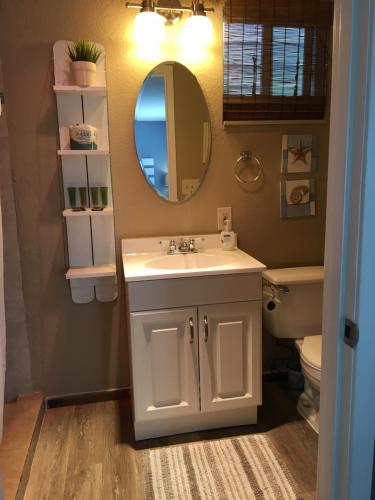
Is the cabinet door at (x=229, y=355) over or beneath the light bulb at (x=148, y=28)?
beneath

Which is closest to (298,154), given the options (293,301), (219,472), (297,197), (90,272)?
(297,197)

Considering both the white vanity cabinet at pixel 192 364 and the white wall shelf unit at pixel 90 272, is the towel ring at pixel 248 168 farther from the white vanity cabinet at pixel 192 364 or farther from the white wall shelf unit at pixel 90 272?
the white wall shelf unit at pixel 90 272

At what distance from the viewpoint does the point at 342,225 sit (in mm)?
890

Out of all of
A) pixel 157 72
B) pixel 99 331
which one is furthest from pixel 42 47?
pixel 99 331

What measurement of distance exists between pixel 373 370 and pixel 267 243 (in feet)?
5.13

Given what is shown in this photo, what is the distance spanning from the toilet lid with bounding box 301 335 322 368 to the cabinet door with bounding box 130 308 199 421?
0.54 m

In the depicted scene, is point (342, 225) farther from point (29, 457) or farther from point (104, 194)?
point (29, 457)

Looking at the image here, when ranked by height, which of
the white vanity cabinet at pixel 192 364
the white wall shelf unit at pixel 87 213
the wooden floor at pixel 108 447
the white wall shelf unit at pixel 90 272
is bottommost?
the wooden floor at pixel 108 447

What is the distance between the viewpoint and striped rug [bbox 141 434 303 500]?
1.67 meters

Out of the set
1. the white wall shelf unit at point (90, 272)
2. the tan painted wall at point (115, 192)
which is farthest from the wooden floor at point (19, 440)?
the white wall shelf unit at point (90, 272)

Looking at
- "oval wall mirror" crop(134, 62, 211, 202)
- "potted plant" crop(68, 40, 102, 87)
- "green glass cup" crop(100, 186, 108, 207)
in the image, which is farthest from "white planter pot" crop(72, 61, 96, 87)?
"green glass cup" crop(100, 186, 108, 207)

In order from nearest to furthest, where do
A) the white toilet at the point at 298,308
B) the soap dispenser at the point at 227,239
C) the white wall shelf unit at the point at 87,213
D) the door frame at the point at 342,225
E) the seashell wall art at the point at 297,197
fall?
the door frame at the point at 342,225 → the white wall shelf unit at the point at 87,213 → the white toilet at the point at 298,308 → the soap dispenser at the point at 227,239 → the seashell wall art at the point at 297,197

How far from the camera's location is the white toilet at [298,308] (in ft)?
7.14

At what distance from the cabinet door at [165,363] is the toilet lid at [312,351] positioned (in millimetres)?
539
